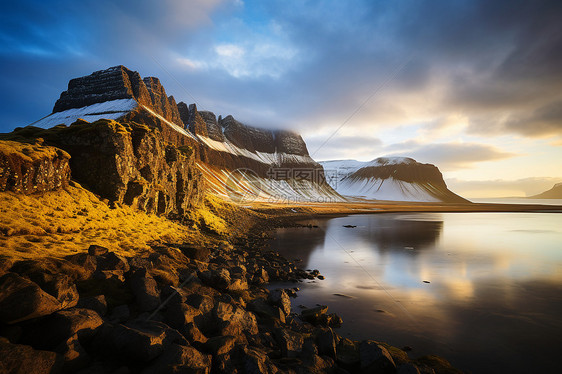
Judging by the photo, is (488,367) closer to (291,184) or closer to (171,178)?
(171,178)

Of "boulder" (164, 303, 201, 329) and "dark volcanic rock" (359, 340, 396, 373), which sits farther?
"dark volcanic rock" (359, 340, 396, 373)

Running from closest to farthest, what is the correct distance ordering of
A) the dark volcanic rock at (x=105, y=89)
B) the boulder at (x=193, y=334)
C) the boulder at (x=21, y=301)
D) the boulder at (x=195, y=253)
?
1. the boulder at (x=21, y=301)
2. the boulder at (x=193, y=334)
3. the boulder at (x=195, y=253)
4. the dark volcanic rock at (x=105, y=89)

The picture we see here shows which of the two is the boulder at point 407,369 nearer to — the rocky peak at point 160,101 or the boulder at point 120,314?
the boulder at point 120,314

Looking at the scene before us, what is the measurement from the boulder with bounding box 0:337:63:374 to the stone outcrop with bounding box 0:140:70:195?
37.2 feet

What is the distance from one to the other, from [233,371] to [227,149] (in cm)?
15766

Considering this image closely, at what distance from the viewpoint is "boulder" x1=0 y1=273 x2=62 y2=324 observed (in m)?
4.02

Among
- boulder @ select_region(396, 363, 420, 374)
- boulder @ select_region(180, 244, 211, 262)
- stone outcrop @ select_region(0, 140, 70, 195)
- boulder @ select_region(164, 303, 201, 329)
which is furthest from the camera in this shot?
boulder @ select_region(180, 244, 211, 262)

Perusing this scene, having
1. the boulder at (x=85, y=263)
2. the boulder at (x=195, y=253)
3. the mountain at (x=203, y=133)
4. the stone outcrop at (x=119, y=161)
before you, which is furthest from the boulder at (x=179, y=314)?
the mountain at (x=203, y=133)

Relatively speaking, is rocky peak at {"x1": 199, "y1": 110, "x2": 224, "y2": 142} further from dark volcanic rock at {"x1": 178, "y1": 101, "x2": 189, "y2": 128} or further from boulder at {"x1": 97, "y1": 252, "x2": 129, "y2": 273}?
boulder at {"x1": 97, "y1": 252, "x2": 129, "y2": 273}

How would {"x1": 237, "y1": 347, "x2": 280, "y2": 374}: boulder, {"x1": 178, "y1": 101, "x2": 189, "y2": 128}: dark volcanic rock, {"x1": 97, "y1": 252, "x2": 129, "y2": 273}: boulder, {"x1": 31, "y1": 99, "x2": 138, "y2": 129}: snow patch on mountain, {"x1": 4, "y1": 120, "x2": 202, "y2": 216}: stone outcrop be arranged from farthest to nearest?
{"x1": 178, "y1": 101, "x2": 189, "y2": 128}: dark volcanic rock < {"x1": 31, "y1": 99, "x2": 138, "y2": 129}: snow patch on mountain < {"x1": 4, "y1": 120, "x2": 202, "y2": 216}: stone outcrop < {"x1": 97, "y1": 252, "x2": 129, "y2": 273}: boulder < {"x1": 237, "y1": 347, "x2": 280, "y2": 374}: boulder

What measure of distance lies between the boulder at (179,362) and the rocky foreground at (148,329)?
16 millimetres

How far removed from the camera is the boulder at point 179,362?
3.99 m

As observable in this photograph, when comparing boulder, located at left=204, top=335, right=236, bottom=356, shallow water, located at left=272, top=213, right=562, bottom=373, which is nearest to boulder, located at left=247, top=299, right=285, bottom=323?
shallow water, located at left=272, top=213, right=562, bottom=373

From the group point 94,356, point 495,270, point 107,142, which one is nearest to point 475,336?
point 94,356
